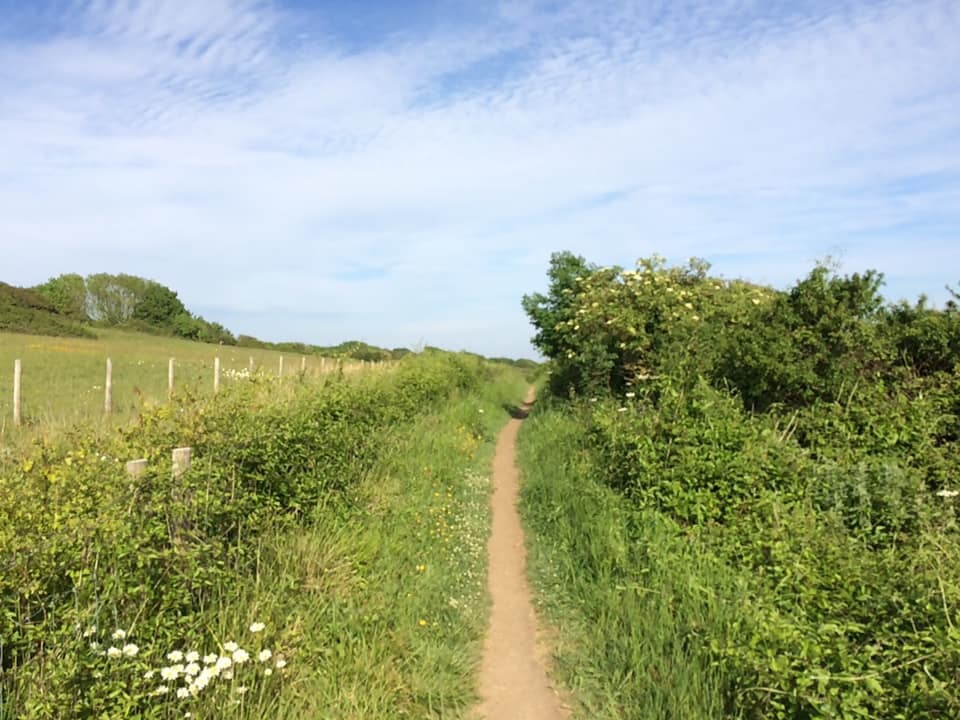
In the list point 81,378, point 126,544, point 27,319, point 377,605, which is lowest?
point 377,605

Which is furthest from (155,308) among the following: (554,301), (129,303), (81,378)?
(554,301)

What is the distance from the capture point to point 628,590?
193 inches

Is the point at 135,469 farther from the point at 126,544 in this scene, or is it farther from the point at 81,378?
the point at 81,378

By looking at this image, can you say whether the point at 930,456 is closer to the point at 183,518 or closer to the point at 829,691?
the point at 829,691

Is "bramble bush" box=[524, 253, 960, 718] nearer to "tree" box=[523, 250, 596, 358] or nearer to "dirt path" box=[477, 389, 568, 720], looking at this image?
"dirt path" box=[477, 389, 568, 720]

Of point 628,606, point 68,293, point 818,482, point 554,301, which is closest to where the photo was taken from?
point 628,606

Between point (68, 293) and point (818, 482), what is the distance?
82245mm

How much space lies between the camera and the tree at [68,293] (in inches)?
2638

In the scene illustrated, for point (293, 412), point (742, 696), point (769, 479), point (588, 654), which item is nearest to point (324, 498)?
point (293, 412)

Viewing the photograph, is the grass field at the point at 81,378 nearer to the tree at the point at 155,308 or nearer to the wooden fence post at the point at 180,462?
the wooden fence post at the point at 180,462

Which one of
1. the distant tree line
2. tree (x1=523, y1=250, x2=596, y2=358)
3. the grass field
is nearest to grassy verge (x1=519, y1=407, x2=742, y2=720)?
the grass field

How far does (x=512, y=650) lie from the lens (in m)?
4.84

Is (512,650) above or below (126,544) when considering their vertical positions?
below

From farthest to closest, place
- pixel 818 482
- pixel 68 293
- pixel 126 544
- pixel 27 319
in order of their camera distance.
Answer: pixel 68 293, pixel 27 319, pixel 818 482, pixel 126 544
